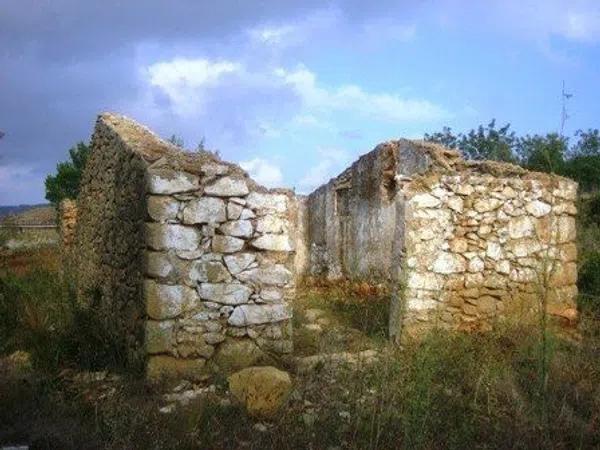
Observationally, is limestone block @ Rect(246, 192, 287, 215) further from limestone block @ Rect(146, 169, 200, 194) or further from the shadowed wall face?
the shadowed wall face

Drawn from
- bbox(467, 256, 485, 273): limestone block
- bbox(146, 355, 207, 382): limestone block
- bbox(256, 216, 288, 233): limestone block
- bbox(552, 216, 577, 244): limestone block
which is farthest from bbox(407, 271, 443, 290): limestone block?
bbox(146, 355, 207, 382): limestone block

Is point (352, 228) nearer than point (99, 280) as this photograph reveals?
No

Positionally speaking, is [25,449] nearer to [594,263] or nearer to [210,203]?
[210,203]

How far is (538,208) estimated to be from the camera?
7941 millimetres

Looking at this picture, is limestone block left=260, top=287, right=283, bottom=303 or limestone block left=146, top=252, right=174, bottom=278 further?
limestone block left=260, top=287, right=283, bottom=303

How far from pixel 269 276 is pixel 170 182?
4.44ft

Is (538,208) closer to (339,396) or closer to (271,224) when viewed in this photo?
(271,224)

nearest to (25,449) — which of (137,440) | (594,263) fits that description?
(137,440)

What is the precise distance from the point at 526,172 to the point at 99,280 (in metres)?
5.92

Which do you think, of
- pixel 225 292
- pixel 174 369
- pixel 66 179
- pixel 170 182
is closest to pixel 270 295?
pixel 225 292

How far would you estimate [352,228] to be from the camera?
531 inches

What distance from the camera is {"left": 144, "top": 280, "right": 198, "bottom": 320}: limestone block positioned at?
5.88 metres

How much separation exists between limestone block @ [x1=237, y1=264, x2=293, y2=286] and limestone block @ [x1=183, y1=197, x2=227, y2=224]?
0.60m

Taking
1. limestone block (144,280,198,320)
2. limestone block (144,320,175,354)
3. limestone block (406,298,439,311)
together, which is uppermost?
limestone block (144,280,198,320)
